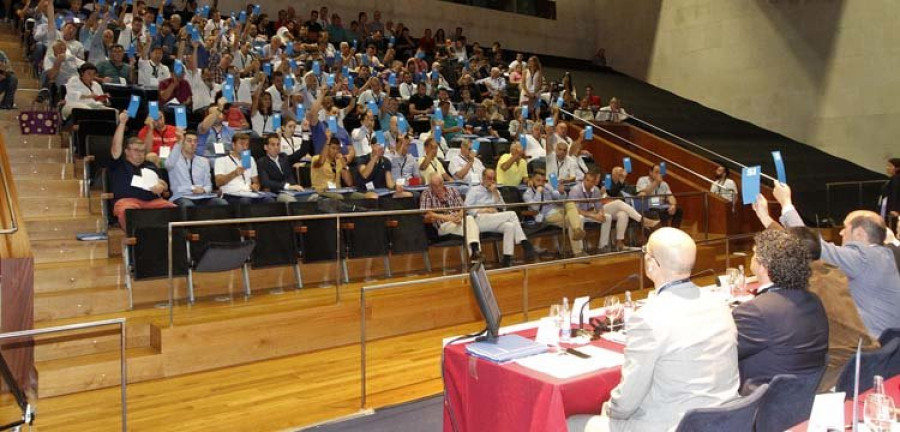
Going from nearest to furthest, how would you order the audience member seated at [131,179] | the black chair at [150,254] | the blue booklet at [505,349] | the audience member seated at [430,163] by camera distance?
1. the blue booklet at [505,349]
2. the black chair at [150,254]
3. the audience member seated at [131,179]
4. the audience member seated at [430,163]

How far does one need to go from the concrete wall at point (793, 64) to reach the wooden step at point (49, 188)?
1225 centimetres

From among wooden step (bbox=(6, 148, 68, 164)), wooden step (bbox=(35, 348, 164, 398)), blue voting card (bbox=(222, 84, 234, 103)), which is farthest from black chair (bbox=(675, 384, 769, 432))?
blue voting card (bbox=(222, 84, 234, 103))

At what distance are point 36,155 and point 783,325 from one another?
640cm

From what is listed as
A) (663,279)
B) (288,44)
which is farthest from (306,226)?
(288,44)

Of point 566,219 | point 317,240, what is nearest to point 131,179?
point 317,240

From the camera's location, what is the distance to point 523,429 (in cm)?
275

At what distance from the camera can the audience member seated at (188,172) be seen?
600cm

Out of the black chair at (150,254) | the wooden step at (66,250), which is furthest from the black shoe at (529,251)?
the wooden step at (66,250)

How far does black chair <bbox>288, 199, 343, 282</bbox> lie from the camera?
554 centimetres

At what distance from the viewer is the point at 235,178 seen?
6.39m

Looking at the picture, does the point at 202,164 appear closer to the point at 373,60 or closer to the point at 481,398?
the point at 481,398

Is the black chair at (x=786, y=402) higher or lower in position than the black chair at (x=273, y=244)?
lower

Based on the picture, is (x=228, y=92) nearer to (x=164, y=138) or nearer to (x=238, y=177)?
(x=164, y=138)

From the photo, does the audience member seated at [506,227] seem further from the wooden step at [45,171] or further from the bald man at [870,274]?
the wooden step at [45,171]
